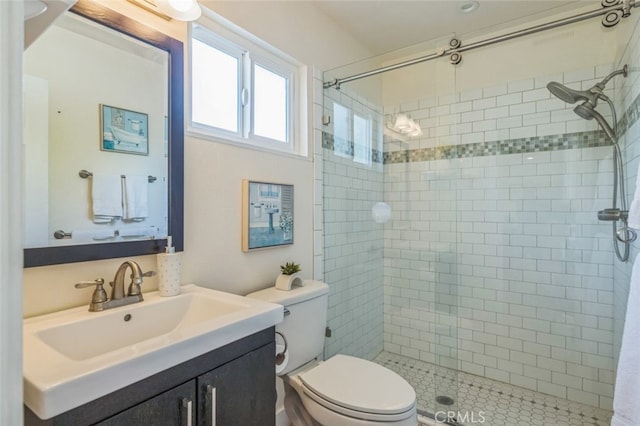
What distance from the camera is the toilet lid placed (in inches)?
50.4

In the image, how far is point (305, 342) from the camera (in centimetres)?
159

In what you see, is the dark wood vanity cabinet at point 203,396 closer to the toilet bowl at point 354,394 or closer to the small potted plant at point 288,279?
the toilet bowl at point 354,394

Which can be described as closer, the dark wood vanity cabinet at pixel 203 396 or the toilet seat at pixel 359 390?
the dark wood vanity cabinet at pixel 203 396

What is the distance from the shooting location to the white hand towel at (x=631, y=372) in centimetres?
97

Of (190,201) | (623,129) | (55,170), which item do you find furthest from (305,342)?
(623,129)

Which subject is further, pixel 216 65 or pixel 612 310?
pixel 612 310

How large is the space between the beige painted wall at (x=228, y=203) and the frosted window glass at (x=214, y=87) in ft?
0.54

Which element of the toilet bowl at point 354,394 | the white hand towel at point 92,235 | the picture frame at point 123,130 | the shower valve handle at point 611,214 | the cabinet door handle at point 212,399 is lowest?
the toilet bowl at point 354,394

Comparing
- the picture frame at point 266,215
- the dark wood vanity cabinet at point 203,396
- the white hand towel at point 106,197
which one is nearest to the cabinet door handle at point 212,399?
the dark wood vanity cabinet at point 203,396

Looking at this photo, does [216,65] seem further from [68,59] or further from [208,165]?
[68,59]

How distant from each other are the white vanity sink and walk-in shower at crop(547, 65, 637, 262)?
192 centimetres

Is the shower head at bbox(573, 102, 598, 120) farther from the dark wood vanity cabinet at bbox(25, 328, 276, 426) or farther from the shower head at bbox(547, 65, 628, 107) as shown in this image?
the dark wood vanity cabinet at bbox(25, 328, 276, 426)

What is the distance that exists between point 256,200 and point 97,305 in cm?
83

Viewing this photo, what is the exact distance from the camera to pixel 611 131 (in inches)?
76.6
